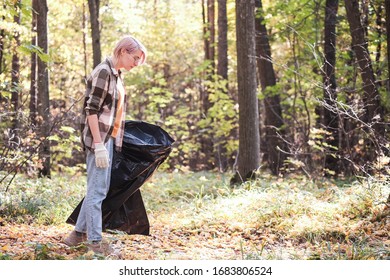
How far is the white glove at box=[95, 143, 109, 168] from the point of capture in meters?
4.77

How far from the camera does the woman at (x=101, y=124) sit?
15.8 ft

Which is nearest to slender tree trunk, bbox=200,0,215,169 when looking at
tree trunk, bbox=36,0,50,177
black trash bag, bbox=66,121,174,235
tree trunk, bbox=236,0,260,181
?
tree trunk, bbox=36,0,50,177

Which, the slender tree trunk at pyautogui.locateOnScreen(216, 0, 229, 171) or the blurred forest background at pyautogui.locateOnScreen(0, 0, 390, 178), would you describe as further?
the slender tree trunk at pyautogui.locateOnScreen(216, 0, 229, 171)

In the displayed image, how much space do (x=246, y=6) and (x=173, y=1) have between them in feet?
59.0

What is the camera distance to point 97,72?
4863 mm

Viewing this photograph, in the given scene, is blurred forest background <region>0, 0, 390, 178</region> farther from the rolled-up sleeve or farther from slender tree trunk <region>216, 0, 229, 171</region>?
the rolled-up sleeve

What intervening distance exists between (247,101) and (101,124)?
507 cm

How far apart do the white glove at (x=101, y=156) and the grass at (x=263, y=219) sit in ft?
2.93

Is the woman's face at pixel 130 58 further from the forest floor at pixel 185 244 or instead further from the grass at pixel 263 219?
the grass at pixel 263 219

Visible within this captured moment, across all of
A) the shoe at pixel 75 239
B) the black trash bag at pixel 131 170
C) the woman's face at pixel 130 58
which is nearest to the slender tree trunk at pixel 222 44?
the black trash bag at pixel 131 170

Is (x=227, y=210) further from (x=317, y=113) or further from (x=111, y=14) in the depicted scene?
(x=111, y=14)

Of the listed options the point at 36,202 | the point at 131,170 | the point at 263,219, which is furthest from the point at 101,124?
the point at 36,202

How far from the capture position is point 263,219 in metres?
6.86
